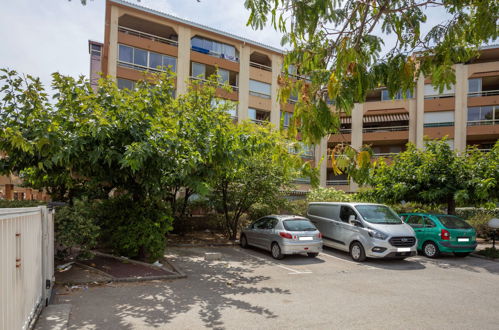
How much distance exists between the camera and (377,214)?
493 inches

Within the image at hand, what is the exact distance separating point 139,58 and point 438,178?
65.8 feet

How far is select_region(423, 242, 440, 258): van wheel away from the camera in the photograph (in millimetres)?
12633

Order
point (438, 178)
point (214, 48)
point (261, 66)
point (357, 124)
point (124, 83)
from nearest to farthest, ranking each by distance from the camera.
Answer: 1. point (438, 178)
2. point (124, 83)
3. point (214, 48)
4. point (261, 66)
5. point (357, 124)

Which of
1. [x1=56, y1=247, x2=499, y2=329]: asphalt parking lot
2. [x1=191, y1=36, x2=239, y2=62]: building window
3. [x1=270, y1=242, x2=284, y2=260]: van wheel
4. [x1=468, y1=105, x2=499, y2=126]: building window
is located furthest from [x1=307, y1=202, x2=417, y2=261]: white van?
[x1=468, y1=105, x2=499, y2=126]: building window

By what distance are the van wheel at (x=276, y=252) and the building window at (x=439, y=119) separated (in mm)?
24453

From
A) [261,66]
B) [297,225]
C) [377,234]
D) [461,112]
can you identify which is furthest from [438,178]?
[461,112]

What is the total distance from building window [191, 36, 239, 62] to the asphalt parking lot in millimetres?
19837

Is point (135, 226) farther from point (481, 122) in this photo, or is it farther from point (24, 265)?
point (481, 122)

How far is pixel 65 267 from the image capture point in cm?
859

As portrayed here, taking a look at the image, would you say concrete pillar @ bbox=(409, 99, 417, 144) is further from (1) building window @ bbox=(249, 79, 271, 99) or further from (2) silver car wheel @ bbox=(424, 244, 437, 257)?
(2) silver car wheel @ bbox=(424, 244, 437, 257)

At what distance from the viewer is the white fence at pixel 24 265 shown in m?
3.54

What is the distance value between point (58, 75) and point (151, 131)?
303 centimetres

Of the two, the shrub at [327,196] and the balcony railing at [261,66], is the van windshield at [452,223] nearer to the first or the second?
the shrub at [327,196]

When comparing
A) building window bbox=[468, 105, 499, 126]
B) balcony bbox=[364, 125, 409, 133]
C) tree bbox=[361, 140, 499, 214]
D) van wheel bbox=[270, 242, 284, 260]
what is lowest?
van wheel bbox=[270, 242, 284, 260]
